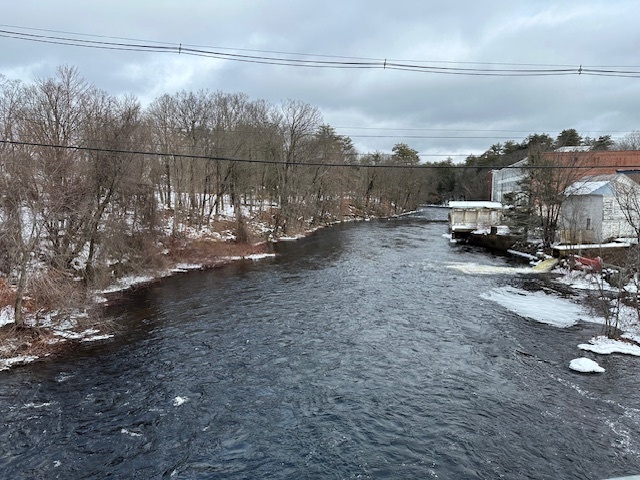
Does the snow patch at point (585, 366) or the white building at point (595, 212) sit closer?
the snow patch at point (585, 366)

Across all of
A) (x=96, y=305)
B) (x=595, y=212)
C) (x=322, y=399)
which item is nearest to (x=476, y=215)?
(x=595, y=212)

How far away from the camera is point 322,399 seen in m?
9.89

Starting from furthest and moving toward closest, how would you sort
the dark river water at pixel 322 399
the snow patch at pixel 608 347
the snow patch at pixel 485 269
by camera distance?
the snow patch at pixel 485 269 < the snow patch at pixel 608 347 < the dark river water at pixel 322 399

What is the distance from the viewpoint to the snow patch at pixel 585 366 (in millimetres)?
11508

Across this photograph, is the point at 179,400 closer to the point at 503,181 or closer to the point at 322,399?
the point at 322,399

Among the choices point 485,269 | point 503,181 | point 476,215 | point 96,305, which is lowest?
point 96,305

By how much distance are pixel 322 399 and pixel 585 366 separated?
7504 mm

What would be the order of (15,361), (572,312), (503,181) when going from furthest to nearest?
(503,181)
(572,312)
(15,361)

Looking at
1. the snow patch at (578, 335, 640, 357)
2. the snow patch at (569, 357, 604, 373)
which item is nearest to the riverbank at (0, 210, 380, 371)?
the snow patch at (569, 357, 604, 373)

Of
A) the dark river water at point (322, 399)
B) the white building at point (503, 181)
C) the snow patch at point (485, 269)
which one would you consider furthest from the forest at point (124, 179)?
the white building at point (503, 181)

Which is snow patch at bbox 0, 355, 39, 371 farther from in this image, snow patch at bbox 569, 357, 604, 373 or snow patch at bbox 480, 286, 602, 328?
snow patch at bbox 480, 286, 602, 328

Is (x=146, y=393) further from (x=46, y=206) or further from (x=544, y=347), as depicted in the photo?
(x=544, y=347)

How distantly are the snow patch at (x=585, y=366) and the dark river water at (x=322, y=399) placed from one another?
0.26 m

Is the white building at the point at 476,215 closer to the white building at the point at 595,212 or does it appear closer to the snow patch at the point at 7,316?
the white building at the point at 595,212
